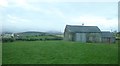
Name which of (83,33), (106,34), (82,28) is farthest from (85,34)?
(106,34)

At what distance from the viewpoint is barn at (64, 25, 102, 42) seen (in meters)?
31.7

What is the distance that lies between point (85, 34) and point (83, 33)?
14.1 inches

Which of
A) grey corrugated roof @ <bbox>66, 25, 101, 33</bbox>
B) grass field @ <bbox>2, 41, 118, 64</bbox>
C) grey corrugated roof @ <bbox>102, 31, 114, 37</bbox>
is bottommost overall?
grass field @ <bbox>2, 41, 118, 64</bbox>

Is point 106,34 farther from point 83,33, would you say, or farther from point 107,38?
point 83,33

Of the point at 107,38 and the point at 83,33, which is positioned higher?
the point at 83,33

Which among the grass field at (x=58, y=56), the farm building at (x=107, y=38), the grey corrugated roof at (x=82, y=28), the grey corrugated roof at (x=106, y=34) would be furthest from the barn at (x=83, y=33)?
the grass field at (x=58, y=56)

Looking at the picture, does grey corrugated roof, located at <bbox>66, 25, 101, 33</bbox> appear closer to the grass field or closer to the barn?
the barn

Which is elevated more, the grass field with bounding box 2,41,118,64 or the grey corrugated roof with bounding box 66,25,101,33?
the grey corrugated roof with bounding box 66,25,101,33

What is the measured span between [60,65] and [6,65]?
2.01 metres

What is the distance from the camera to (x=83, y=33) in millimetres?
32219

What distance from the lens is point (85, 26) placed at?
34375 millimetres

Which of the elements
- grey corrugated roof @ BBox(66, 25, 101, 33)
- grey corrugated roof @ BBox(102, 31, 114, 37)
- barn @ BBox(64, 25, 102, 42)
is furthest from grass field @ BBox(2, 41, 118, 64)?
grey corrugated roof @ BBox(102, 31, 114, 37)

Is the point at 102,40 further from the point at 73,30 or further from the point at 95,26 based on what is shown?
the point at 73,30

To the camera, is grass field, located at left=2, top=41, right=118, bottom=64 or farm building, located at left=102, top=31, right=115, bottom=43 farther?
farm building, located at left=102, top=31, right=115, bottom=43
